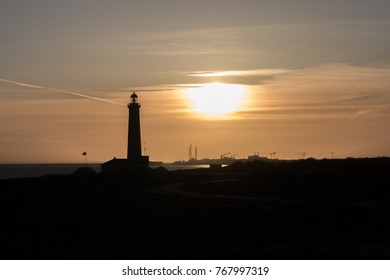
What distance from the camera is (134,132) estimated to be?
8950 cm

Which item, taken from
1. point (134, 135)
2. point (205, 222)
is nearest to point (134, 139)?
point (134, 135)

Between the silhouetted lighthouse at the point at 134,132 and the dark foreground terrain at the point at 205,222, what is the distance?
1942 centimetres

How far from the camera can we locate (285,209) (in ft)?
150

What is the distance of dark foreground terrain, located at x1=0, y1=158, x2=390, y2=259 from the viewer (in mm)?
28984

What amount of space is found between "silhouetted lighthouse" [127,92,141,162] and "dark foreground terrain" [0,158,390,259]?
1942 cm

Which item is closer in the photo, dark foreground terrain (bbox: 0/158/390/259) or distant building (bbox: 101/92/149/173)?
Result: dark foreground terrain (bbox: 0/158/390/259)

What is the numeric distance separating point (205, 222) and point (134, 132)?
51472mm

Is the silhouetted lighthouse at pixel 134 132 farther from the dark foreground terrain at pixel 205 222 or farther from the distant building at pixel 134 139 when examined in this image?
the dark foreground terrain at pixel 205 222

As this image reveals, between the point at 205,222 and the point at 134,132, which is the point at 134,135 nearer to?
the point at 134,132

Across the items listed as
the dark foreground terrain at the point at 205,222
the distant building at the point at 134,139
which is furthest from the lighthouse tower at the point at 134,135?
the dark foreground terrain at the point at 205,222

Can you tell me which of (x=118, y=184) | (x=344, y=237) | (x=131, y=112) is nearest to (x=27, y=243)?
(x=344, y=237)

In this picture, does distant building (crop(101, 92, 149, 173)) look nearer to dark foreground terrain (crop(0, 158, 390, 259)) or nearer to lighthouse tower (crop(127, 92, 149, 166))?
lighthouse tower (crop(127, 92, 149, 166))

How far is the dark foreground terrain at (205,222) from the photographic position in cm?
2898

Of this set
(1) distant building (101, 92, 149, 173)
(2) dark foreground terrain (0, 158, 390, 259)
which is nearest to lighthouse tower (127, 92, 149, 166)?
(1) distant building (101, 92, 149, 173)
